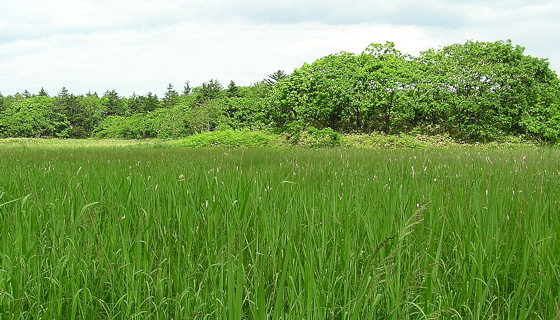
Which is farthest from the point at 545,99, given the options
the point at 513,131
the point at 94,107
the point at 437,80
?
the point at 94,107

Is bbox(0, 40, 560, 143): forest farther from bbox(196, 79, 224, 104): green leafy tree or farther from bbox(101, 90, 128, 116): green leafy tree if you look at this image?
bbox(101, 90, 128, 116): green leafy tree

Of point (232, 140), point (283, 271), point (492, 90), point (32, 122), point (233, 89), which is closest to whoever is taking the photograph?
point (283, 271)

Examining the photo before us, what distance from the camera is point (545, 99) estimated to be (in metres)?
22.4

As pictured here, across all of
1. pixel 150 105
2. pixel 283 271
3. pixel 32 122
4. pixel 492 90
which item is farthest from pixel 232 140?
pixel 32 122

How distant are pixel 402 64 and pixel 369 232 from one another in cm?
2447

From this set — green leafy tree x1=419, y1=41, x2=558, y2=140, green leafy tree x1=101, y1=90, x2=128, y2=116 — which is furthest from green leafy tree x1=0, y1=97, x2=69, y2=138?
green leafy tree x1=419, y1=41, x2=558, y2=140

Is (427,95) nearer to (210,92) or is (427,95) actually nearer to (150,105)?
(210,92)

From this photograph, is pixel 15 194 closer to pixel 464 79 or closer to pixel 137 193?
pixel 137 193

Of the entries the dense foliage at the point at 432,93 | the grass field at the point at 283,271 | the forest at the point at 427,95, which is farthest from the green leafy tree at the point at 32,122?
the grass field at the point at 283,271

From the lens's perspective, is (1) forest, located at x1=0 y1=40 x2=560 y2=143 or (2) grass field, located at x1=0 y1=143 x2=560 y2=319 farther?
(1) forest, located at x1=0 y1=40 x2=560 y2=143

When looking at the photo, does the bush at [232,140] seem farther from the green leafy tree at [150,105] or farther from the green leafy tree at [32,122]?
the green leafy tree at [32,122]

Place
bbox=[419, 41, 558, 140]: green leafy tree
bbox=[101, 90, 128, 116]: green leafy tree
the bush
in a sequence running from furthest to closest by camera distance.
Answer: bbox=[101, 90, 128, 116]: green leafy tree
the bush
bbox=[419, 41, 558, 140]: green leafy tree

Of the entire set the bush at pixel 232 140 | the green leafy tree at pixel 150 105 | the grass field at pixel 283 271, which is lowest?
the bush at pixel 232 140

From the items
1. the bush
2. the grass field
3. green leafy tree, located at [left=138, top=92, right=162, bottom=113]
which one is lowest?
the bush
